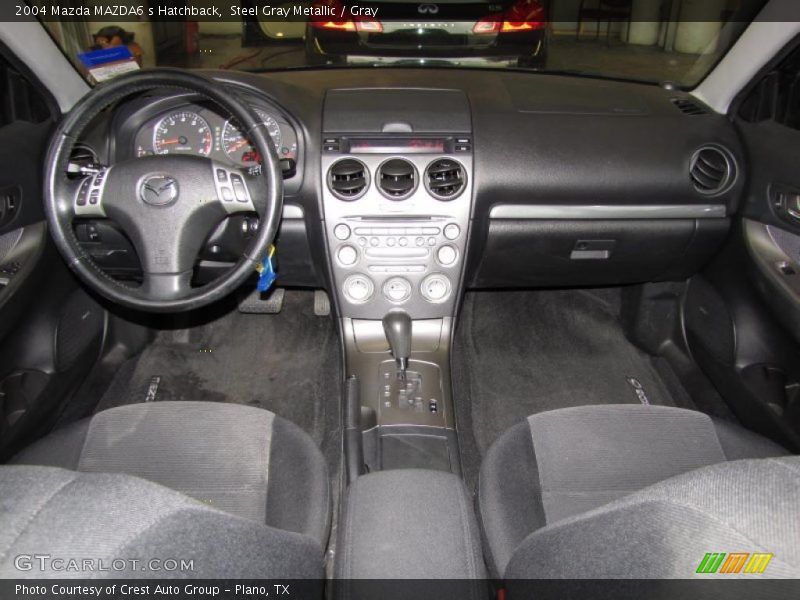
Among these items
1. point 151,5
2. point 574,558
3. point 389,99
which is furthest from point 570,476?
point 151,5

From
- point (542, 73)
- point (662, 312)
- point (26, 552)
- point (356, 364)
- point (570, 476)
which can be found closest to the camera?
point (26, 552)

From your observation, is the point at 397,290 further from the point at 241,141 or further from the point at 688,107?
the point at 688,107

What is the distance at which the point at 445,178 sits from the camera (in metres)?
1.97

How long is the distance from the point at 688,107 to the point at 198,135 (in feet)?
5.42

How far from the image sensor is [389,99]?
207 centimetres

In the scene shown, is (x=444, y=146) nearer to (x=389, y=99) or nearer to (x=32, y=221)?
(x=389, y=99)

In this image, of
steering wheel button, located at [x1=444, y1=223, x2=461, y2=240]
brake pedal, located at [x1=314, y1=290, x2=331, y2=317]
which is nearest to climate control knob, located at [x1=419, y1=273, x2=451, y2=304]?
steering wheel button, located at [x1=444, y1=223, x2=461, y2=240]

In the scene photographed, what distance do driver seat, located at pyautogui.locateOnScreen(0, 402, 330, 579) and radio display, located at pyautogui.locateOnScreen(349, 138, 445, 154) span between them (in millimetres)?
896

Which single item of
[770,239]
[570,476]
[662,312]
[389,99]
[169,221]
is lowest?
[662,312]

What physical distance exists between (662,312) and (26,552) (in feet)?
8.19

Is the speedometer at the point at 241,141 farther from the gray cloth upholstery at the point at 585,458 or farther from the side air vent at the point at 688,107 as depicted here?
the side air vent at the point at 688,107

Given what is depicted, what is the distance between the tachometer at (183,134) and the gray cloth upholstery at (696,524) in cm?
160

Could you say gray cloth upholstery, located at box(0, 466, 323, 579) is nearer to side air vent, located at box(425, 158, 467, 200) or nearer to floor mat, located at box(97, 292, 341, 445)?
side air vent, located at box(425, 158, 467, 200)

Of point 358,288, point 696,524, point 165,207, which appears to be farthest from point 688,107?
point 696,524
